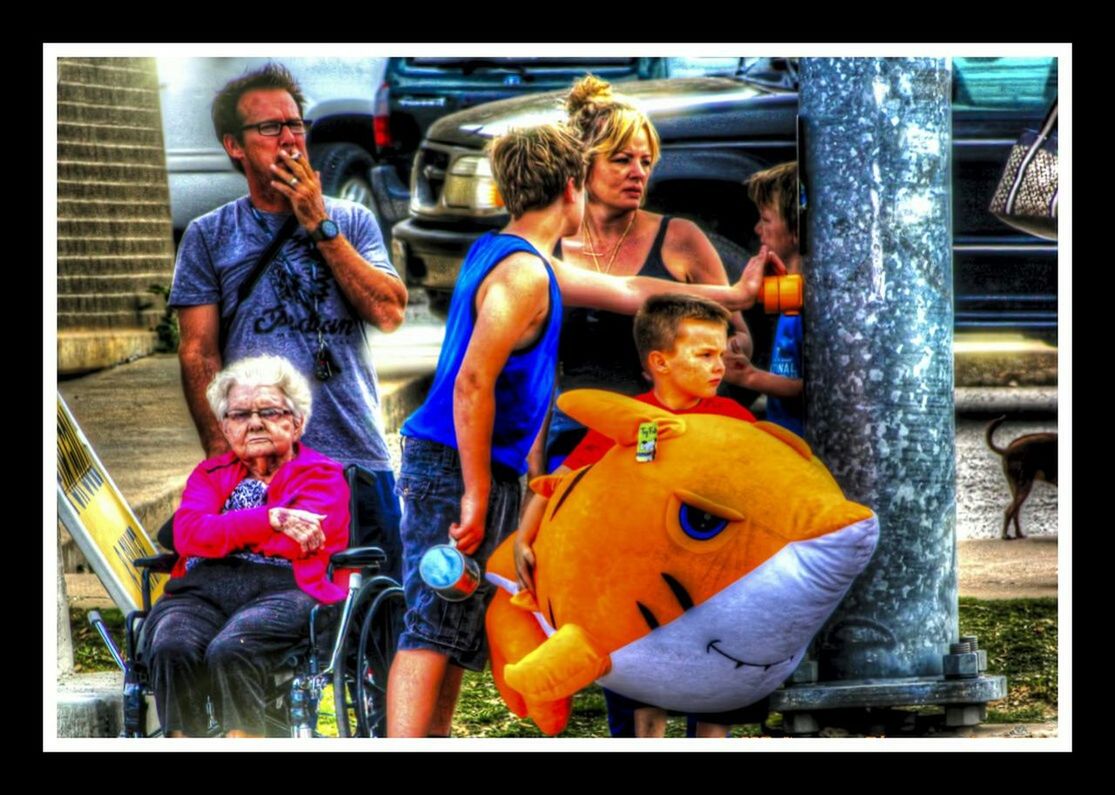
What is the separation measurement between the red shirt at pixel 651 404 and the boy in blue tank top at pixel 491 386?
16 cm

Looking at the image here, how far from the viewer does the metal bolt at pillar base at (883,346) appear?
614 cm

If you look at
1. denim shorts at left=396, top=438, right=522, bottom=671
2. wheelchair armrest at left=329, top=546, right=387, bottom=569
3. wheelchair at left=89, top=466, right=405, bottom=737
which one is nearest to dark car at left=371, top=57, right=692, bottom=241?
denim shorts at left=396, top=438, right=522, bottom=671

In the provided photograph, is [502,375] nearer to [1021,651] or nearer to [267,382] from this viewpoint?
[267,382]

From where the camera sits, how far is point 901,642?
6238 millimetres

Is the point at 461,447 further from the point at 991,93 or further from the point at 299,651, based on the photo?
the point at 991,93

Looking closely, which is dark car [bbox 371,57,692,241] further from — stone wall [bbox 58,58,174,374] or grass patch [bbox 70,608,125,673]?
grass patch [bbox 70,608,125,673]

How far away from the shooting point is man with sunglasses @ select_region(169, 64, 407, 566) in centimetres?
621

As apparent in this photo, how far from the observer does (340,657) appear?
6.09 meters

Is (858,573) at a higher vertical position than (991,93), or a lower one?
lower

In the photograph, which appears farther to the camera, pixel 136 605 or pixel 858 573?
pixel 136 605

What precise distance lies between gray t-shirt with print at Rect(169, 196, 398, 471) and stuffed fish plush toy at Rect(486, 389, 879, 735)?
65 cm

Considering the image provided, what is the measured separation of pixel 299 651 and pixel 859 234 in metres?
1.98

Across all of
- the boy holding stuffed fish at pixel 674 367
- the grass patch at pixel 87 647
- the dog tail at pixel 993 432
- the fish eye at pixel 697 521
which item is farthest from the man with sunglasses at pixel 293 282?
the dog tail at pixel 993 432

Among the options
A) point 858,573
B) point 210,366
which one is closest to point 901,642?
point 858,573
